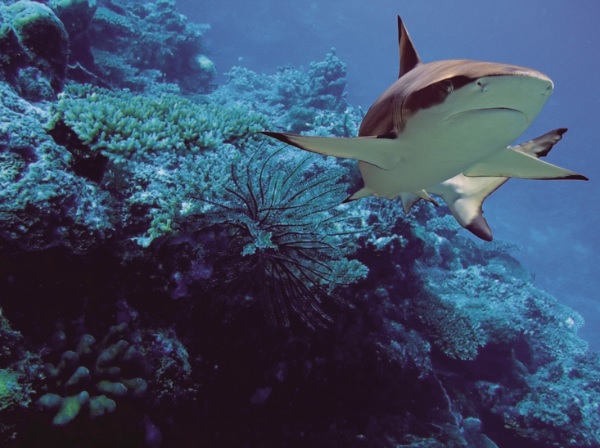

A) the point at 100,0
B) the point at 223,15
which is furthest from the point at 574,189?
the point at 100,0

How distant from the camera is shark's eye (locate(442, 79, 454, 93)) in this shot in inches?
57.7

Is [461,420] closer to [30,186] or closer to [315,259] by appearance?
[315,259]

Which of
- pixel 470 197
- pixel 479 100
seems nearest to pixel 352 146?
pixel 479 100

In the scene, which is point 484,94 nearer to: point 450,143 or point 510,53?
point 450,143

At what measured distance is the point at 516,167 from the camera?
235cm

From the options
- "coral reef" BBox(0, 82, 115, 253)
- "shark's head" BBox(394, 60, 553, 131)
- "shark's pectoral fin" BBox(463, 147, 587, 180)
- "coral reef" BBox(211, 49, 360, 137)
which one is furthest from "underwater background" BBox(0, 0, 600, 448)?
"coral reef" BBox(211, 49, 360, 137)

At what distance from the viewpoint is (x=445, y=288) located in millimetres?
10508

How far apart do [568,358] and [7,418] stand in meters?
13.4

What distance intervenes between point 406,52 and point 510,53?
312 feet

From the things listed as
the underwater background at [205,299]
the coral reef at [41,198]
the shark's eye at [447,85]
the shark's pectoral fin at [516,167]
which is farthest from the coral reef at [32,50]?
the shark's pectoral fin at [516,167]

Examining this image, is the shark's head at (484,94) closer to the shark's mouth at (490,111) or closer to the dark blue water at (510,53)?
the shark's mouth at (490,111)

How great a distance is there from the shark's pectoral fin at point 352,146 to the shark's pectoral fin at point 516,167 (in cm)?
66

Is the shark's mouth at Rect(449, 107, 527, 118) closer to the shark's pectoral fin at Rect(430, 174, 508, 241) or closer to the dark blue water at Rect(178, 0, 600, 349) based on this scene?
the shark's pectoral fin at Rect(430, 174, 508, 241)

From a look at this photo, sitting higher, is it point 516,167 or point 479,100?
point 516,167
